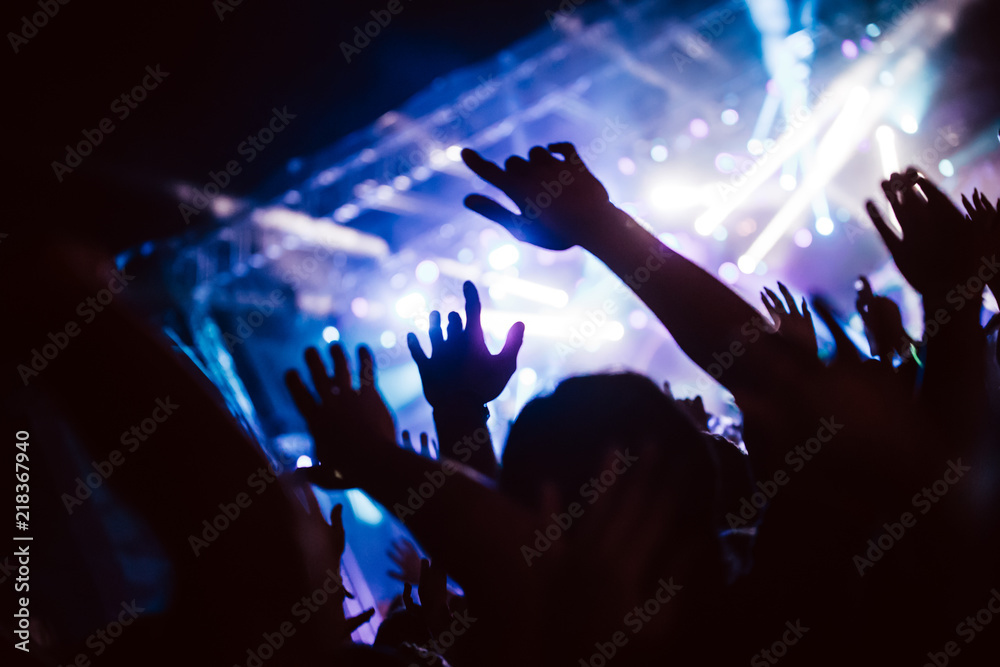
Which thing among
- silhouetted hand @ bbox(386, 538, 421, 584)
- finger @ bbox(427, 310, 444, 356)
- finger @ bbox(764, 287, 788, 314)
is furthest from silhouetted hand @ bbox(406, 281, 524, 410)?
silhouetted hand @ bbox(386, 538, 421, 584)

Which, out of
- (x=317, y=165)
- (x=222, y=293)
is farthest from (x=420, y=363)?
(x=222, y=293)

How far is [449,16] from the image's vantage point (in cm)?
272

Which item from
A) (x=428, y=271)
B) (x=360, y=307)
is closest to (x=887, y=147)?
(x=428, y=271)

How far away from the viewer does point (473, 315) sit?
4.06 feet

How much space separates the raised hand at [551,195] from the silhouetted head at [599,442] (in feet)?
0.92

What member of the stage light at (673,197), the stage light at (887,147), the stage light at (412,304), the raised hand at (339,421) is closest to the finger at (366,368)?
the raised hand at (339,421)

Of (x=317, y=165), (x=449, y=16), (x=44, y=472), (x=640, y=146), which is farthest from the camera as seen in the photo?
(x=640, y=146)

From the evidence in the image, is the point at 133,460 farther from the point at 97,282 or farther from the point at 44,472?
the point at 44,472

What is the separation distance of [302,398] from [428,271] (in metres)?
7.02

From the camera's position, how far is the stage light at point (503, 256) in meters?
7.87

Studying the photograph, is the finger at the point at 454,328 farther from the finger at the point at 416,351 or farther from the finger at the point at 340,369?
the finger at the point at 340,369

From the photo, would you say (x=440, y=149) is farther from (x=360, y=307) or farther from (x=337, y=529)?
(x=337, y=529)

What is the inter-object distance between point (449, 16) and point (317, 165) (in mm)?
2572

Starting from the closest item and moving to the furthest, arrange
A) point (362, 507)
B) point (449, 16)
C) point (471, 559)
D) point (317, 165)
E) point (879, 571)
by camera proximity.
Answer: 1. point (471, 559)
2. point (879, 571)
3. point (449, 16)
4. point (317, 165)
5. point (362, 507)
